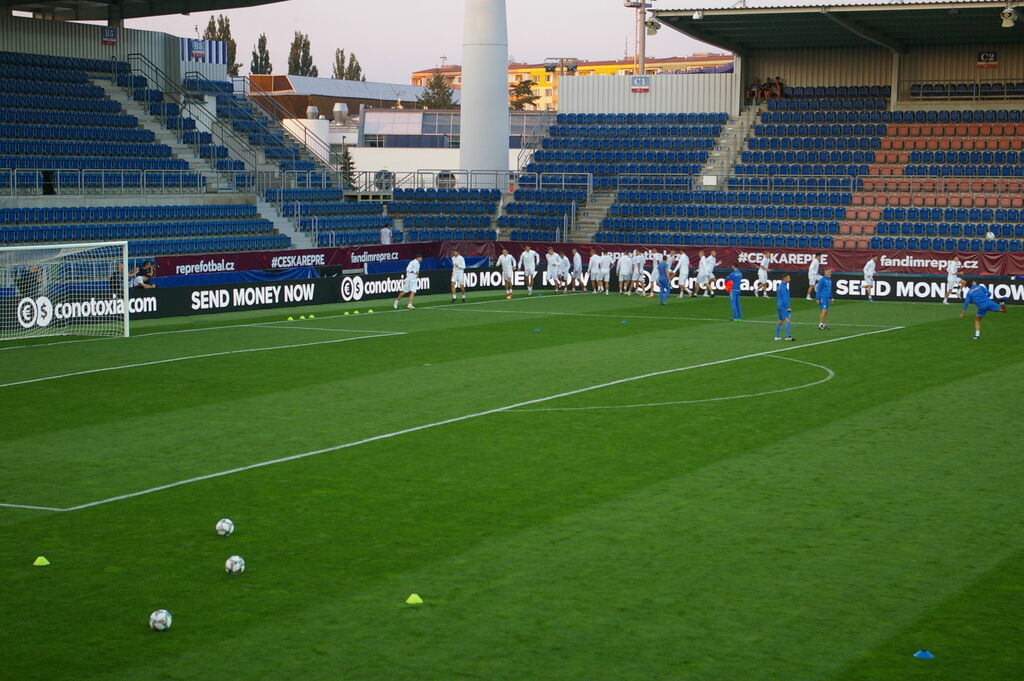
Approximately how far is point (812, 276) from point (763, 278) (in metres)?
1.83

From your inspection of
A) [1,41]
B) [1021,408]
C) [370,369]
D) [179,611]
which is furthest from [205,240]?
[179,611]

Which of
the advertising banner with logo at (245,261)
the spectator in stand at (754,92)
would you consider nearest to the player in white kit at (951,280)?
the spectator in stand at (754,92)

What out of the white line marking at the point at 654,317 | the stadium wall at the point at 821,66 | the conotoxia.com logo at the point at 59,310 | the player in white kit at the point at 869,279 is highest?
the stadium wall at the point at 821,66

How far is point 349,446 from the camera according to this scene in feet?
54.7

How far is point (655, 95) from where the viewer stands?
61.1 metres

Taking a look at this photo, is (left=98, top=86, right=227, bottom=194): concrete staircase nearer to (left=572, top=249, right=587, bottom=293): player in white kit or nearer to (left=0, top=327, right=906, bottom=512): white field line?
(left=572, top=249, right=587, bottom=293): player in white kit

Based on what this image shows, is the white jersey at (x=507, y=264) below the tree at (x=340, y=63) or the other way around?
below

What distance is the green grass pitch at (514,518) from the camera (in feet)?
30.3

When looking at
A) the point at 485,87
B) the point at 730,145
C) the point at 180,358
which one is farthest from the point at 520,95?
the point at 180,358

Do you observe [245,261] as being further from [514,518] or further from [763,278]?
[514,518]

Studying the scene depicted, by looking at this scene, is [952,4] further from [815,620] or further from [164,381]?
[815,620]

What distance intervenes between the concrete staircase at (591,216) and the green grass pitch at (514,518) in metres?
28.1

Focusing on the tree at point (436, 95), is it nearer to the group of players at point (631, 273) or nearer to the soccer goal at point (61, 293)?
the group of players at point (631, 273)

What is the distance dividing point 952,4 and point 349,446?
3897cm
